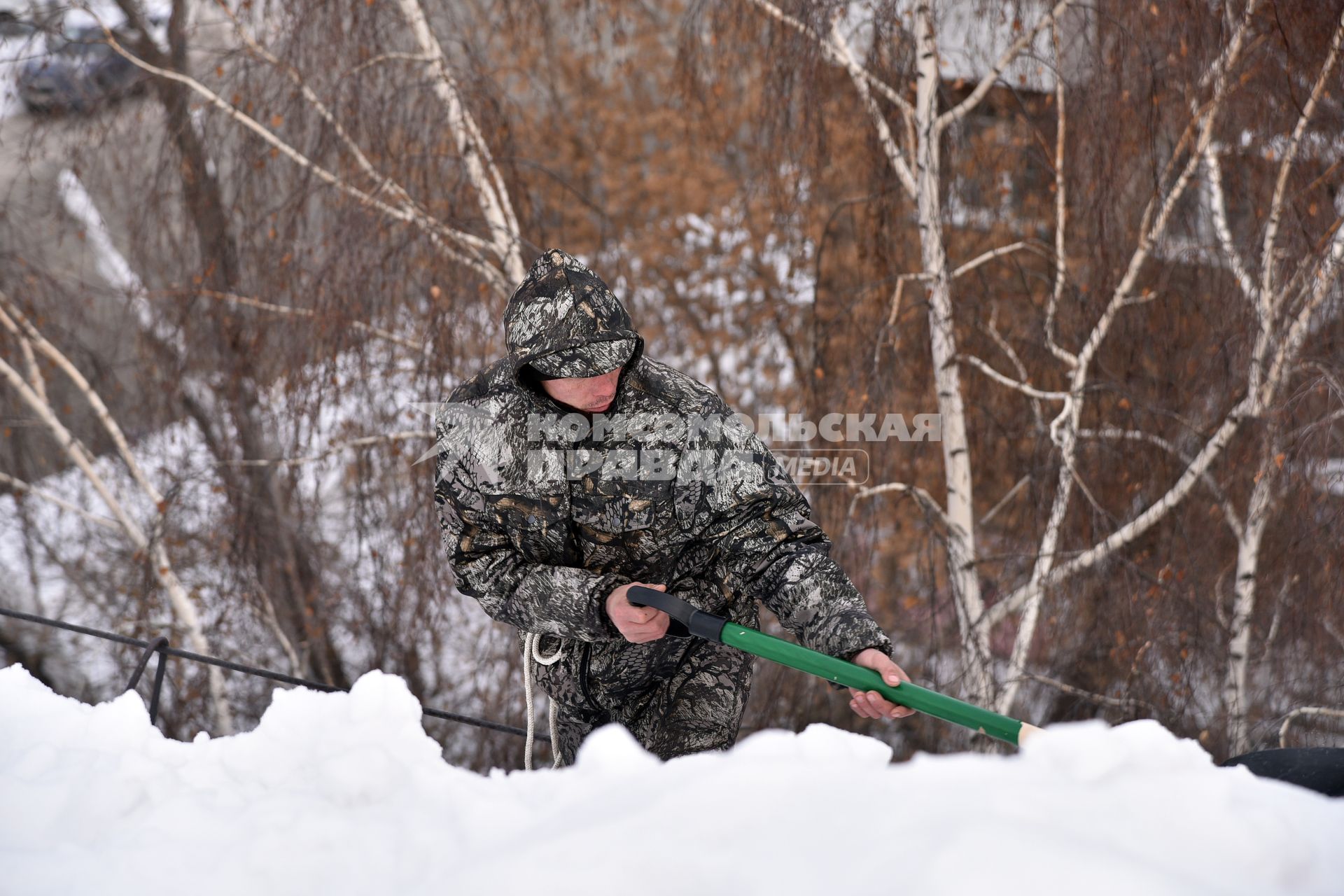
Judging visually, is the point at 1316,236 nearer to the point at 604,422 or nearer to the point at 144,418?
the point at 604,422

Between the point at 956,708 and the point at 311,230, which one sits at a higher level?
the point at 311,230

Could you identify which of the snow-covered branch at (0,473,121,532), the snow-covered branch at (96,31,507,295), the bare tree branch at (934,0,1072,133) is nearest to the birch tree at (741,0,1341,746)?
the bare tree branch at (934,0,1072,133)

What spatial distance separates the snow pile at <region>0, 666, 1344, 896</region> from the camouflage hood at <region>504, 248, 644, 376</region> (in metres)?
0.73

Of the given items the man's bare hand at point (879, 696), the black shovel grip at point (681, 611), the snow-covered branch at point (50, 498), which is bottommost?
the snow-covered branch at point (50, 498)

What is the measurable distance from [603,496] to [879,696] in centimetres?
71

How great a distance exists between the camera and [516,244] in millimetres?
4066

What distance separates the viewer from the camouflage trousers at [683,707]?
7.11 feet

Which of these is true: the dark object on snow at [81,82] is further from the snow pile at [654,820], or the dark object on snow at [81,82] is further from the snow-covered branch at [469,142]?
the snow pile at [654,820]

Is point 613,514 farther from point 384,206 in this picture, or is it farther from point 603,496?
point 384,206

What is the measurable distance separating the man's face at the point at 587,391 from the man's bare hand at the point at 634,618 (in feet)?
1.19

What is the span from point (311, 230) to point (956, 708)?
3755 mm

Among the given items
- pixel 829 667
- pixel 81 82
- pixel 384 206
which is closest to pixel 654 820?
pixel 829 667

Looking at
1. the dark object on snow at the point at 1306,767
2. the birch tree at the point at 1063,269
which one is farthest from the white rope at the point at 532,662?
the birch tree at the point at 1063,269

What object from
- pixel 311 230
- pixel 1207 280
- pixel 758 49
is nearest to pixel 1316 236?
pixel 1207 280
